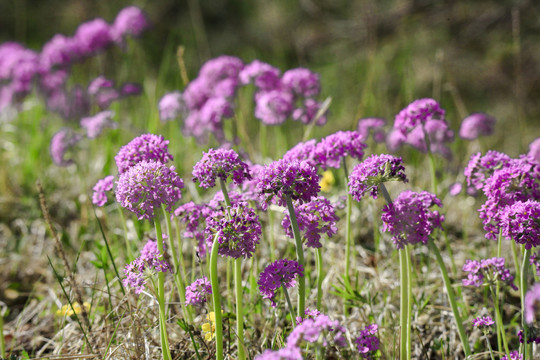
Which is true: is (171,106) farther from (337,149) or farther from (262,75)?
(337,149)

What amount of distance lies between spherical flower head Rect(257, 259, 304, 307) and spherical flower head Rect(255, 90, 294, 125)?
146 centimetres

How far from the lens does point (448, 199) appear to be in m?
3.83

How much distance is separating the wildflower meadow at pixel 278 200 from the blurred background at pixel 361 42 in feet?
0.12

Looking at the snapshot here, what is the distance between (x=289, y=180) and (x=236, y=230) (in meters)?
0.22

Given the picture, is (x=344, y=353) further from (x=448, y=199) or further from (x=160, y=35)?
(x=160, y=35)

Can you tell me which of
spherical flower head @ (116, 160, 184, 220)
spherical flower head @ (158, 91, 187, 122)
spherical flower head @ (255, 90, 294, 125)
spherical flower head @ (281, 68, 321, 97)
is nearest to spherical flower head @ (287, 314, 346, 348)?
spherical flower head @ (116, 160, 184, 220)

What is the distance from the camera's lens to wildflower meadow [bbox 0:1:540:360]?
1.77 meters

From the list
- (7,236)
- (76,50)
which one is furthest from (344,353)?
(76,50)

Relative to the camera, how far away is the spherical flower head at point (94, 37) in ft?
14.5

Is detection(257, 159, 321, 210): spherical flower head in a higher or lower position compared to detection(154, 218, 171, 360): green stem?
higher

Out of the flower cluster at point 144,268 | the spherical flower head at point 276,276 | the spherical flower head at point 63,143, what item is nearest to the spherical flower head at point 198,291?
the flower cluster at point 144,268

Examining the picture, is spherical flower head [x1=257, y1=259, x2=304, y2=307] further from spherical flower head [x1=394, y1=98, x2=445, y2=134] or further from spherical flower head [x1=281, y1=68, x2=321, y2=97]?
spherical flower head [x1=281, y1=68, x2=321, y2=97]

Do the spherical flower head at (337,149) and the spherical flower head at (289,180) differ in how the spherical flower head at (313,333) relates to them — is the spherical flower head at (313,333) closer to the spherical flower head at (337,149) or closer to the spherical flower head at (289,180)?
the spherical flower head at (289,180)

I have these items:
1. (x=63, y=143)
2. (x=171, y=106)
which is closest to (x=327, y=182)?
(x=171, y=106)
